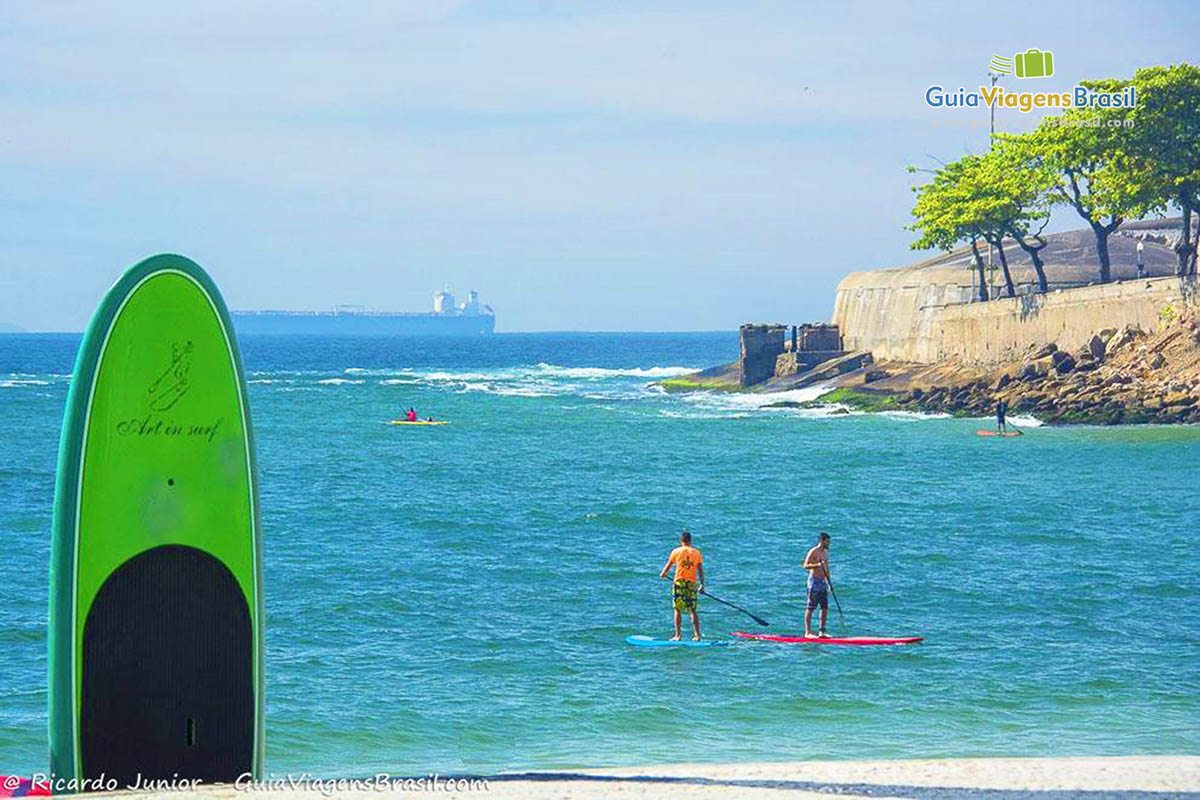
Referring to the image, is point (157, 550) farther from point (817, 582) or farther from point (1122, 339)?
point (1122, 339)

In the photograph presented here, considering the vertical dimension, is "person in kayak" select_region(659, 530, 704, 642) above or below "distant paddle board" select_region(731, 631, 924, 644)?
above

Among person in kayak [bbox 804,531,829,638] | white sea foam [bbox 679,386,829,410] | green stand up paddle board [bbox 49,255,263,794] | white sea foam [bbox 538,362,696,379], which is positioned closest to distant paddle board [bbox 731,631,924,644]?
person in kayak [bbox 804,531,829,638]

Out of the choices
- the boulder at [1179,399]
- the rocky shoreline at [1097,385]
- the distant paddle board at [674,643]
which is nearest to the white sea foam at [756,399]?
the rocky shoreline at [1097,385]

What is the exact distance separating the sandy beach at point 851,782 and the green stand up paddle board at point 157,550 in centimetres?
60

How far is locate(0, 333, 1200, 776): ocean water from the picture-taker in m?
15.8

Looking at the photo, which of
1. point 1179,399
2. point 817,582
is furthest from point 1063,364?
point 817,582

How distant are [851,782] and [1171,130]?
4955cm

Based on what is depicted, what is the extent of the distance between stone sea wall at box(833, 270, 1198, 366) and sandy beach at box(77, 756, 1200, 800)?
4366 centimetres

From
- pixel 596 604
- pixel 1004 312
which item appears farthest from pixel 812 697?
pixel 1004 312

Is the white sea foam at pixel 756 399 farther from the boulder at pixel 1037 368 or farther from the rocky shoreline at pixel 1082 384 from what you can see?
→ the boulder at pixel 1037 368

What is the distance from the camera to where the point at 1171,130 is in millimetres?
55688

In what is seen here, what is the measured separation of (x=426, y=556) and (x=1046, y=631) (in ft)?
Result: 39.2

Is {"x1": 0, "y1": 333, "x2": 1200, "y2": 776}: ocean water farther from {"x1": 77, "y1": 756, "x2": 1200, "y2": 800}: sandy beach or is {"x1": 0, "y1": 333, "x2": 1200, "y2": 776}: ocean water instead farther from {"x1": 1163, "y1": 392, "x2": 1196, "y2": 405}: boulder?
{"x1": 1163, "y1": 392, "x2": 1196, "y2": 405}: boulder

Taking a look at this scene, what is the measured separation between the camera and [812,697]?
17.0 m
